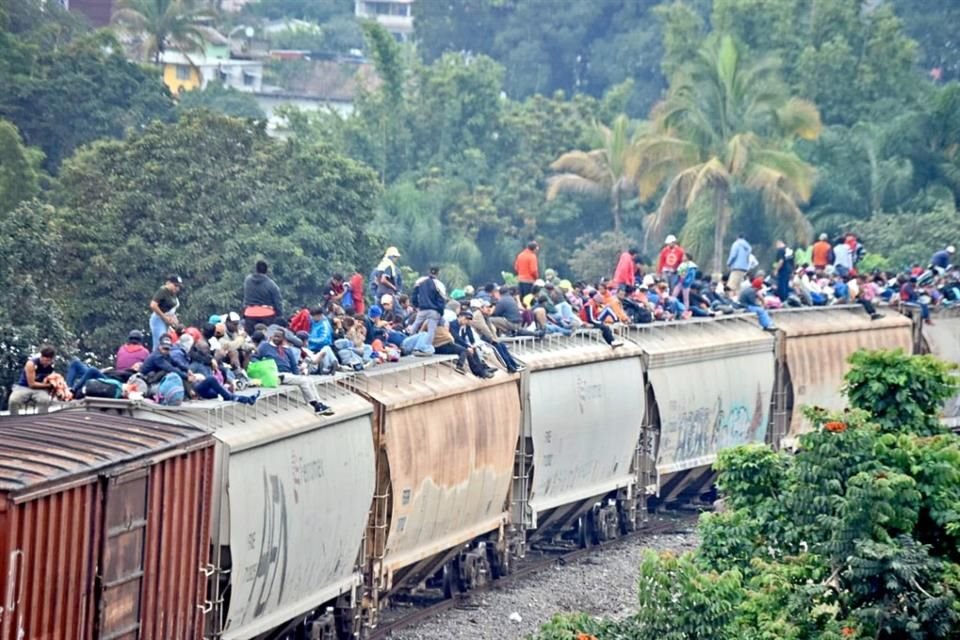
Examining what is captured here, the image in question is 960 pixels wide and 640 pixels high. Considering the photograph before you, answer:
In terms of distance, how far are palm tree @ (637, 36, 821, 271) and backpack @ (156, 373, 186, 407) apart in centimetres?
3289

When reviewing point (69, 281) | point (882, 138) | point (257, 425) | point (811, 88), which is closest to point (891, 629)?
point (257, 425)

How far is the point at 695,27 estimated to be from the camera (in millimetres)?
62562

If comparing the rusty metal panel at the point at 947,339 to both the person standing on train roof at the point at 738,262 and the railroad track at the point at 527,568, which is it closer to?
the person standing on train roof at the point at 738,262

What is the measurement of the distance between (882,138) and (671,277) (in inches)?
975

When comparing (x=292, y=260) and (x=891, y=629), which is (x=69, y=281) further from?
(x=891, y=629)

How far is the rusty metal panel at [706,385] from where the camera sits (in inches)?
1072

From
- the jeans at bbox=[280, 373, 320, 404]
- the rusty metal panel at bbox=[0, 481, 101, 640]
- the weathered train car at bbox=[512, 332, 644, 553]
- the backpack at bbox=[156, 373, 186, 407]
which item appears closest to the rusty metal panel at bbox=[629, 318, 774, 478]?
the weathered train car at bbox=[512, 332, 644, 553]

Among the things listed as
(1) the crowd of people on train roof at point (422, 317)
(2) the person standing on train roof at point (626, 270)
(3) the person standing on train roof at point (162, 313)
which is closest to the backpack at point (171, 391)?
(1) the crowd of people on train roof at point (422, 317)

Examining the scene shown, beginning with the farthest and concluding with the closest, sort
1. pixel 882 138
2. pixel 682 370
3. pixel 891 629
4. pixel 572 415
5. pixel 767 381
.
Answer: pixel 882 138 → pixel 767 381 → pixel 682 370 → pixel 572 415 → pixel 891 629

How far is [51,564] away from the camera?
1218 cm

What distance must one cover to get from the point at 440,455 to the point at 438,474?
208mm

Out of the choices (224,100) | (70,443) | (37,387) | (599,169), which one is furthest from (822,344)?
(224,100)

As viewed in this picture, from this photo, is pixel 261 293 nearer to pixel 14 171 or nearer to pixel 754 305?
pixel 754 305

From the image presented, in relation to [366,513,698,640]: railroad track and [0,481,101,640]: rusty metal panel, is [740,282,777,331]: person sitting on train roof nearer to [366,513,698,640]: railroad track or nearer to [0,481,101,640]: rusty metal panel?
[366,513,698,640]: railroad track
